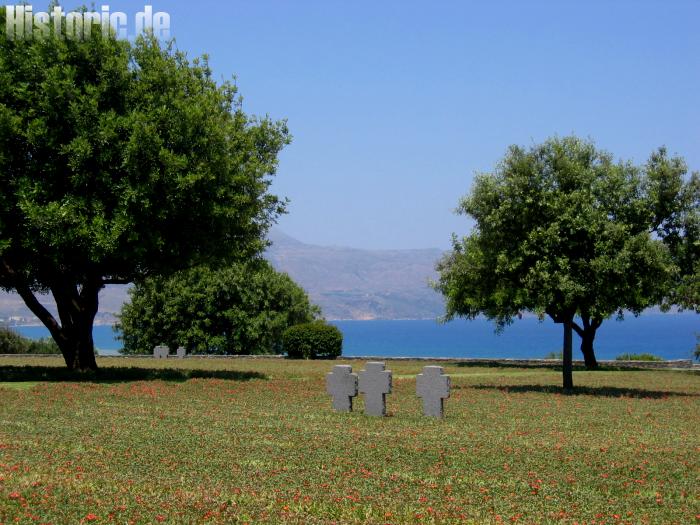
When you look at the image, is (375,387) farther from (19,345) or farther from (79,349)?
(19,345)

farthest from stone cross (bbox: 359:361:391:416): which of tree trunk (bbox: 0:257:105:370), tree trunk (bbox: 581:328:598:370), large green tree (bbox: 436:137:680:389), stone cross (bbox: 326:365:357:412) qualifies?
tree trunk (bbox: 581:328:598:370)

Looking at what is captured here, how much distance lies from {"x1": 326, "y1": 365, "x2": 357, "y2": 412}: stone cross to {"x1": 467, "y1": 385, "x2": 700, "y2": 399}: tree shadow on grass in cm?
1038

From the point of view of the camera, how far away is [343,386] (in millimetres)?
21875

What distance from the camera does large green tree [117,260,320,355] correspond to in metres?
73.9

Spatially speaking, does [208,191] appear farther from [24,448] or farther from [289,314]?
[289,314]

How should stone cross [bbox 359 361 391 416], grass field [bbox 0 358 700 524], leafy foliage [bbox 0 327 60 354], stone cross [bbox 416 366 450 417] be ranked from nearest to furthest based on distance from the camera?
grass field [bbox 0 358 700 524], stone cross [bbox 416 366 450 417], stone cross [bbox 359 361 391 416], leafy foliage [bbox 0 327 60 354]

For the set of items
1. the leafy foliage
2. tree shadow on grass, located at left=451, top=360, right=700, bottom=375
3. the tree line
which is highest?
the tree line

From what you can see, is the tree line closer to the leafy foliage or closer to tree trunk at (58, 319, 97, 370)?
tree trunk at (58, 319, 97, 370)

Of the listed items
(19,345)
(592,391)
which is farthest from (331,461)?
(19,345)

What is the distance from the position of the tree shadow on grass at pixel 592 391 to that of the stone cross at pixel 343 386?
1038cm

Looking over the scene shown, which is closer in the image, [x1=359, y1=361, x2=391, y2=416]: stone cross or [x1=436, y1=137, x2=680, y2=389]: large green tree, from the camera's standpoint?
[x1=359, y1=361, x2=391, y2=416]: stone cross

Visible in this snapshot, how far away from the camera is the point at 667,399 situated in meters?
29.1

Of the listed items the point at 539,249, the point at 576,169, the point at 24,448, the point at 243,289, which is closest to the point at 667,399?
the point at 539,249

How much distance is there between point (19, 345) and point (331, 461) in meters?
59.1
